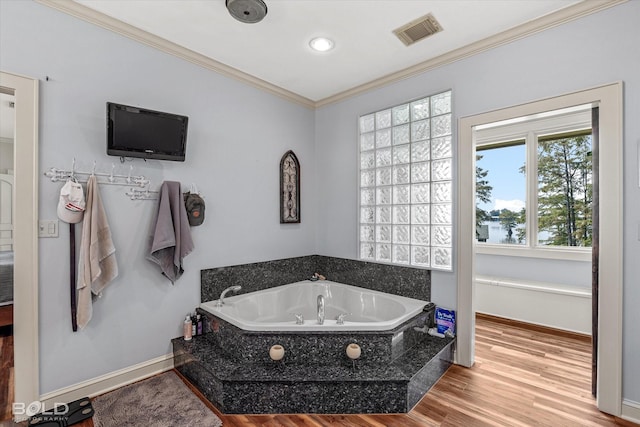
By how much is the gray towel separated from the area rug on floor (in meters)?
0.77

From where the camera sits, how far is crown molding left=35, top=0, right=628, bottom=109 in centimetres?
201

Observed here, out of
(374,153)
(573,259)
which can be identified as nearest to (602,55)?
(374,153)

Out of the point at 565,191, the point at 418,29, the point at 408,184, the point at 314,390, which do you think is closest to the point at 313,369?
the point at 314,390

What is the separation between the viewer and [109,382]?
219 cm

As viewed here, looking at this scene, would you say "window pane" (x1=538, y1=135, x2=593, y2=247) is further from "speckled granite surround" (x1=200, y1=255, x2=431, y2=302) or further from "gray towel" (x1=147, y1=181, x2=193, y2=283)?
"gray towel" (x1=147, y1=181, x2=193, y2=283)

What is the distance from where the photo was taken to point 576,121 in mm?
3424

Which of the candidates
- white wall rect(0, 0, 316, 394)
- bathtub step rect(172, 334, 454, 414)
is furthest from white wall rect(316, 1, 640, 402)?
white wall rect(0, 0, 316, 394)

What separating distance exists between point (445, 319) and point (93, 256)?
8.81ft

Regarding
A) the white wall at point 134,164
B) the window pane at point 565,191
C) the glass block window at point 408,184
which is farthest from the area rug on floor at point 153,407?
the window pane at point 565,191

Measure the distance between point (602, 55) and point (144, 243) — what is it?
11.2 feet

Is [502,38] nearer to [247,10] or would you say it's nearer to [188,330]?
[247,10]

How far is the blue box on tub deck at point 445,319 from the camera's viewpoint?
259 centimetres

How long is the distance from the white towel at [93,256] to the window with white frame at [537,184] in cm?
353

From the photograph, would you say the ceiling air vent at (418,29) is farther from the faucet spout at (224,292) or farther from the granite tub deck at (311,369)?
the faucet spout at (224,292)
